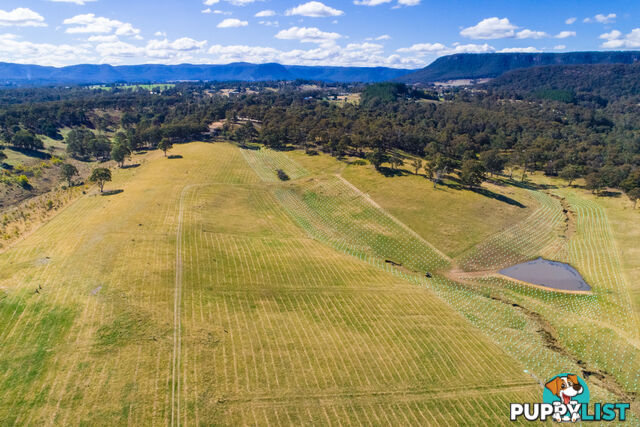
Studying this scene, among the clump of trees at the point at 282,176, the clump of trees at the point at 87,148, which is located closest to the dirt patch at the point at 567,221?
the clump of trees at the point at 282,176

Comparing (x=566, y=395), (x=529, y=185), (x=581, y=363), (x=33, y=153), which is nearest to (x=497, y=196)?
(x=529, y=185)

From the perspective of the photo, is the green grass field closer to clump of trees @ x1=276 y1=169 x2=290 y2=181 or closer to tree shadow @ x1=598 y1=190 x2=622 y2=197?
tree shadow @ x1=598 y1=190 x2=622 y2=197

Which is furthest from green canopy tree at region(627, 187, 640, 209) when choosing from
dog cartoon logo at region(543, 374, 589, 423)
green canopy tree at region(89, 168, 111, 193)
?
green canopy tree at region(89, 168, 111, 193)

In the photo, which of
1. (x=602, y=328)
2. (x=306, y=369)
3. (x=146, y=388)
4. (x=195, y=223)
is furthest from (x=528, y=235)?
(x=146, y=388)

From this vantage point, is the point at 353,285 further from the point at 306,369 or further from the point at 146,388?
the point at 146,388

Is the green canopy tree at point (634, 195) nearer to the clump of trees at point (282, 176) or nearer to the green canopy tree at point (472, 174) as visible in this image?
the green canopy tree at point (472, 174)
